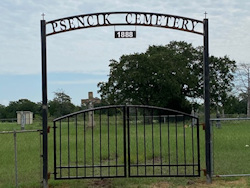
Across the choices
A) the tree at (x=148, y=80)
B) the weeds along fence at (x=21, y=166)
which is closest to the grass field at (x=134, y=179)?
the weeds along fence at (x=21, y=166)

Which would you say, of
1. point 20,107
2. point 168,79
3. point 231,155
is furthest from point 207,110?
point 20,107

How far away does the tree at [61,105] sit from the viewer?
2356 inches

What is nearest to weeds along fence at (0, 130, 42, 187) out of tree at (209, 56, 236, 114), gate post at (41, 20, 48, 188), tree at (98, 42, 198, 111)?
gate post at (41, 20, 48, 188)

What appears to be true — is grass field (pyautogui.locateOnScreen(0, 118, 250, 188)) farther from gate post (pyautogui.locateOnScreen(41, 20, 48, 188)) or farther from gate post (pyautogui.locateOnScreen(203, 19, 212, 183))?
gate post (pyautogui.locateOnScreen(41, 20, 48, 188))

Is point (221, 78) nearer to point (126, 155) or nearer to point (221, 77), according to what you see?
point (221, 77)

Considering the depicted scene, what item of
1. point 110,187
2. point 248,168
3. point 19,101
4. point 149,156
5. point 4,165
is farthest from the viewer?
point 19,101

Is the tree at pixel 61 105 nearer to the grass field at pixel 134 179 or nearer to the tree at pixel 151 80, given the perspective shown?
the tree at pixel 151 80

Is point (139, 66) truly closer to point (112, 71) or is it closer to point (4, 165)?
point (112, 71)

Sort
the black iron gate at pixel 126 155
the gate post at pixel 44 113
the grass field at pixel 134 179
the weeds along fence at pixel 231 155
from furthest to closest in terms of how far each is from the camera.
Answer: the weeds along fence at pixel 231 155 → the grass field at pixel 134 179 → the black iron gate at pixel 126 155 → the gate post at pixel 44 113

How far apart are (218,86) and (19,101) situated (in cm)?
4304

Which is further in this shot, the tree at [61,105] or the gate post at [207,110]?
the tree at [61,105]

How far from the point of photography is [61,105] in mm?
61094

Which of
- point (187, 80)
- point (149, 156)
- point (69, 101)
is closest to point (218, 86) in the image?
point (187, 80)

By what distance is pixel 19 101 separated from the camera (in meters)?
77.6
